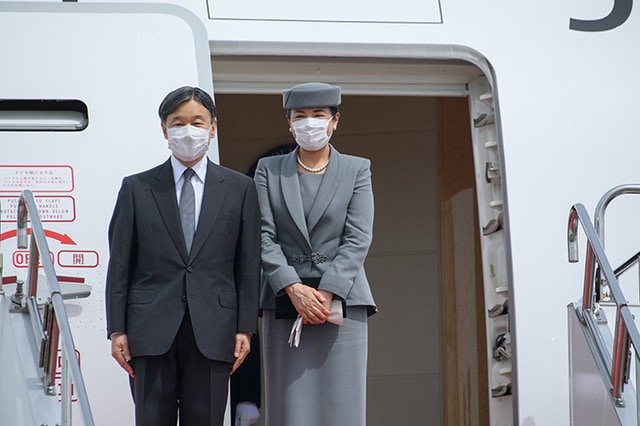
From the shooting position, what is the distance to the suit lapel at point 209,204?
384 centimetres

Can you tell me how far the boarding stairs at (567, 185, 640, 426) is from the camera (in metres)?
3.95

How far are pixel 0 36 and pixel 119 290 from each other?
55.4 inches

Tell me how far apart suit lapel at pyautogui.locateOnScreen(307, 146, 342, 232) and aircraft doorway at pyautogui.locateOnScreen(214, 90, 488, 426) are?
289 cm

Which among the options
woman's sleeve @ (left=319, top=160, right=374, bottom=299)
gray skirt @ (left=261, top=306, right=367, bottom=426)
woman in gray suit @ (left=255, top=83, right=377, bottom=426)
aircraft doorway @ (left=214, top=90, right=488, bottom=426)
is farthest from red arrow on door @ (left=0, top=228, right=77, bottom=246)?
aircraft doorway @ (left=214, top=90, right=488, bottom=426)

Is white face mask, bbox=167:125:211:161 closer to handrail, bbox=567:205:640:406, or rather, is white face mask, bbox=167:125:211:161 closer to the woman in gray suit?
the woman in gray suit

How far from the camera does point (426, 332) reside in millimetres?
7449

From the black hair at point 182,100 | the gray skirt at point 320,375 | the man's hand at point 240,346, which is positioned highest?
the black hair at point 182,100

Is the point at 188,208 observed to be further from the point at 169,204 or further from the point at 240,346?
the point at 240,346

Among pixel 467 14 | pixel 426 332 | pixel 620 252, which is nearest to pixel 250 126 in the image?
pixel 426 332

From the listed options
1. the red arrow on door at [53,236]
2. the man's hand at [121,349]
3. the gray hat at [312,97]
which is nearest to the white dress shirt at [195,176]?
the gray hat at [312,97]

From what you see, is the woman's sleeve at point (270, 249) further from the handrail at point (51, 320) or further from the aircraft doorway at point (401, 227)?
the aircraft doorway at point (401, 227)

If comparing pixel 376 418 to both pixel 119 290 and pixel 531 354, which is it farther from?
pixel 119 290

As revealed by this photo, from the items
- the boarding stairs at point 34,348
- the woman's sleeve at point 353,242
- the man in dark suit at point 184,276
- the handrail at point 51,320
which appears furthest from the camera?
the woman's sleeve at point 353,242

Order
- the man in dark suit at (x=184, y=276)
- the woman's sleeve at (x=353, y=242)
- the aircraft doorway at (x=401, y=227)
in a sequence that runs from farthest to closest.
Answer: the aircraft doorway at (x=401, y=227) → the woman's sleeve at (x=353, y=242) → the man in dark suit at (x=184, y=276)
